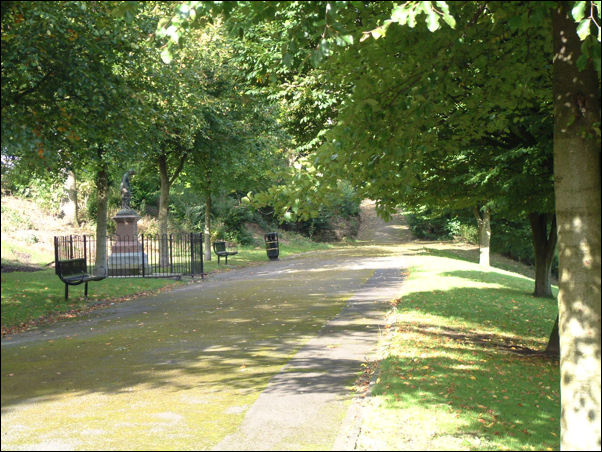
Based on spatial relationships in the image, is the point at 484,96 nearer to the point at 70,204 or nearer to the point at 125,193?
the point at 125,193

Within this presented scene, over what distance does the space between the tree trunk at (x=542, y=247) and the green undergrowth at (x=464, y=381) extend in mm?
2910

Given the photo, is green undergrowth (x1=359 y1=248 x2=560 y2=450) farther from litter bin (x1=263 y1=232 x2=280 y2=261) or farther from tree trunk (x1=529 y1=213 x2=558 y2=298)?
litter bin (x1=263 y1=232 x2=280 y2=261)

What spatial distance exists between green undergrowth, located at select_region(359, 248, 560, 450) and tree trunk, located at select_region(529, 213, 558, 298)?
2910 millimetres

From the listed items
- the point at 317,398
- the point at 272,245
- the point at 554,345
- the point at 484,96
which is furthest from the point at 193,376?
the point at 272,245

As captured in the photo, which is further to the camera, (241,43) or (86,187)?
(86,187)

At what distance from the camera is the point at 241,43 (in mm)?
17203

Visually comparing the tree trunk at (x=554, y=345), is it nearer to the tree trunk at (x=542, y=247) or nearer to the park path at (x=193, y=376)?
the park path at (x=193, y=376)

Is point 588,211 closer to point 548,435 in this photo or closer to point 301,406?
point 548,435

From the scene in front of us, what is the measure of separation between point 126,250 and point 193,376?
14250mm

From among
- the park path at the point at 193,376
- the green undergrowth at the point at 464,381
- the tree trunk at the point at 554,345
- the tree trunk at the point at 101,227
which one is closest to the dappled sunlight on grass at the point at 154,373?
the park path at the point at 193,376

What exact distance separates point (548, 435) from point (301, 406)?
2485 mm

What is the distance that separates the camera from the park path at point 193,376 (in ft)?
15.7

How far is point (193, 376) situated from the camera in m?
6.94

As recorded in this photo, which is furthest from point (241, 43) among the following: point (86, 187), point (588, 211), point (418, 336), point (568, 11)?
point (86, 187)
